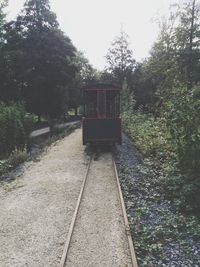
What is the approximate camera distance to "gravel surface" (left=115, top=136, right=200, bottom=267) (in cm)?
530

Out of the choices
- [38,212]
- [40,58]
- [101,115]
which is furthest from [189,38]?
[38,212]

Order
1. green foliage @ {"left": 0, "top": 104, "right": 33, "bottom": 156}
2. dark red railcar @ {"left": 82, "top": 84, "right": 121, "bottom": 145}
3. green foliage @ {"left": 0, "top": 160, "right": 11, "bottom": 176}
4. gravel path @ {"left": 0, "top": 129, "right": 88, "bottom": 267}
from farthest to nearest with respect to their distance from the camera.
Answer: dark red railcar @ {"left": 82, "top": 84, "right": 121, "bottom": 145} → green foliage @ {"left": 0, "top": 104, "right": 33, "bottom": 156} → green foliage @ {"left": 0, "top": 160, "right": 11, "bottom": 176} → gravel path @ {"left": 0, "top": 129, "right": 88, "bottom": 267}

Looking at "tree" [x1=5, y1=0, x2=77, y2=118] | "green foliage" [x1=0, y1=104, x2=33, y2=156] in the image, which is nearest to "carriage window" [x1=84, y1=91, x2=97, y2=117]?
"green foliage" [x1=0, y1=104, x2=33, y2=156]

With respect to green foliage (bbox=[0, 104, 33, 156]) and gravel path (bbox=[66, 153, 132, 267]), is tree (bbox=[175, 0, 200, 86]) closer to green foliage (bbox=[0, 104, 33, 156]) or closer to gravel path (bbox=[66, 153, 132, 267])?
green foliage (bbox=[0, 104, 33, 156])

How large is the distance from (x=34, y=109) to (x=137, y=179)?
2631 centimetres

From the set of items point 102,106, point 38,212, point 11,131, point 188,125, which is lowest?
point 38,212

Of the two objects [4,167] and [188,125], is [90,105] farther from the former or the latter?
[188,125]

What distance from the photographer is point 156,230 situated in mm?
6324

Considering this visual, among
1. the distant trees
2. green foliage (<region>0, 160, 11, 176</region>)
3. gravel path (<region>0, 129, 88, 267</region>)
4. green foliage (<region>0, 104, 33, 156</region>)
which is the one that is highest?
the distant trees

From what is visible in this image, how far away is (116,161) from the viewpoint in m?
13.9

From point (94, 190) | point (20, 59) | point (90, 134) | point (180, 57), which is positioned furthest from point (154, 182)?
point (20, 59)

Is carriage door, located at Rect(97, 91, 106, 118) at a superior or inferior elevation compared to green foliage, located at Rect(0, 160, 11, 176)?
superior

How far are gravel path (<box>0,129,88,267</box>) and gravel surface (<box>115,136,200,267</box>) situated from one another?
1.31 meters

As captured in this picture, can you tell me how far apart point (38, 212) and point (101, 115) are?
9.50 m
